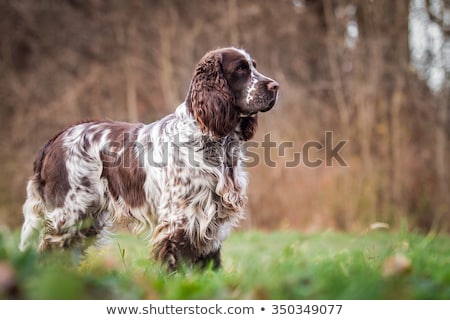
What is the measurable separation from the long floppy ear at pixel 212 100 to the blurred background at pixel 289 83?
179 inches

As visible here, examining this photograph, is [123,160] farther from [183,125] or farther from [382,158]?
[382,158]

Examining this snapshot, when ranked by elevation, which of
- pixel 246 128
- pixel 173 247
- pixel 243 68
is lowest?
pixel 173 247

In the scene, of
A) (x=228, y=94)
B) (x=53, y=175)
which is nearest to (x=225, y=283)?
(x=228, y=94)

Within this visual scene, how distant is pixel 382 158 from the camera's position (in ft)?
27.6

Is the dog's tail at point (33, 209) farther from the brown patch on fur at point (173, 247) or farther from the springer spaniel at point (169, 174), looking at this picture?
the brown patch on fur at point (173, 247)

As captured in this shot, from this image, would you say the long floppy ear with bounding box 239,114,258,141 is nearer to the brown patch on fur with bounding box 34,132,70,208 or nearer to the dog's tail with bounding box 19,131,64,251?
the brown patch on fur with bounding box 34,132,70,208

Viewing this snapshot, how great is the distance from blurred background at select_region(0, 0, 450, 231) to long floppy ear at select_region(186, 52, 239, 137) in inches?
179

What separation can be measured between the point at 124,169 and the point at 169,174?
15.1 inches

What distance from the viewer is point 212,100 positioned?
→ 11.0 feet

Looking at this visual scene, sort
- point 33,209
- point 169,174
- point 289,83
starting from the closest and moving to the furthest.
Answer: point 169,174 < point 33,209 < point 289,83

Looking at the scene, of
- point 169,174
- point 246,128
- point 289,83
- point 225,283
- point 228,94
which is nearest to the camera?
point 225,283
